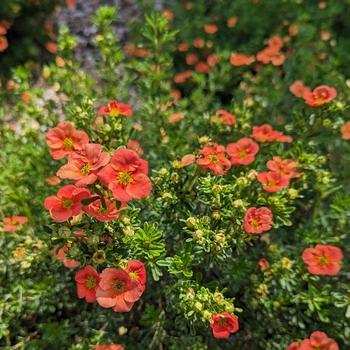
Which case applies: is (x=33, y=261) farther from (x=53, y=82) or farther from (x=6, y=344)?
(x=53, y=82)

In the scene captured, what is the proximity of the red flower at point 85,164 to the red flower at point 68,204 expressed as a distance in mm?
34

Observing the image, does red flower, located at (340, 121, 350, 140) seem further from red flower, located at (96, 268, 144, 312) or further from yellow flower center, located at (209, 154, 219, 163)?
red flower, located at (96, 268, 144, 312)

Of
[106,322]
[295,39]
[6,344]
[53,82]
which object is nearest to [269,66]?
[295,39]

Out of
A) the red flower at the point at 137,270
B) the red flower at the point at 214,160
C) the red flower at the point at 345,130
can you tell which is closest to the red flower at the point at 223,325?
the red flower at the point at 137,270

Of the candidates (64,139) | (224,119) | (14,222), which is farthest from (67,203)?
(224,119)

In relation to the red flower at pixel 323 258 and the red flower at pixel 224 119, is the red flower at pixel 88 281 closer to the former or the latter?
the red flower at pixel 323 258

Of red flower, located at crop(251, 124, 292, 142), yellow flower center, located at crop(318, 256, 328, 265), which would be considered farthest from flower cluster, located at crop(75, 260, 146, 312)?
red flower, located at crop(251, 124, 292, 142)

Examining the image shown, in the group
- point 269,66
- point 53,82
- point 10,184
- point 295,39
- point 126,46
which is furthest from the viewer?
point 126,46

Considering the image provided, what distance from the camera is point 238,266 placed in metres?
2.28

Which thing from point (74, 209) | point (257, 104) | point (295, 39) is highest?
point (295, 39)

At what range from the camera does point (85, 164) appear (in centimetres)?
167

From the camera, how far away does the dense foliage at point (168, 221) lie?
1.71 m

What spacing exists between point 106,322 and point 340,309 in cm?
121

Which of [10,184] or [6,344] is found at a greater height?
[10,184]
